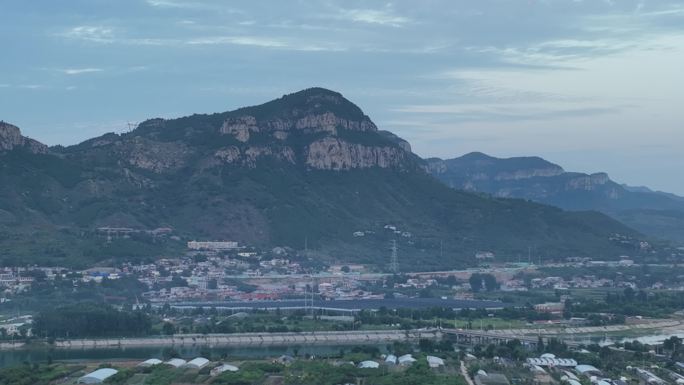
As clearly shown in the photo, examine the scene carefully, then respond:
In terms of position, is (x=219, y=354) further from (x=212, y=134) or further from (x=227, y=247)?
(x=212, y=134)

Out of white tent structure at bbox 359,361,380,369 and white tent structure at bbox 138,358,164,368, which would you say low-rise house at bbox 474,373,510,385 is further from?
white tent structure at bbox 138,358,164,368

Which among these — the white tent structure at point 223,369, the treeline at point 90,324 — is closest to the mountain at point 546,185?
the treeline at point 90,324

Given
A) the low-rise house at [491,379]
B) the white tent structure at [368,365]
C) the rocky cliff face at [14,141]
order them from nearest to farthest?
1. the low-rise house at [491,379]
2. the white tent structure at [368,365]
3. the rocky cliff face at [14,141]

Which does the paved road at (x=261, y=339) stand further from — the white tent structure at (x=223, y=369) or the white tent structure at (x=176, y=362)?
the white tent structure at (x=223, y=369)

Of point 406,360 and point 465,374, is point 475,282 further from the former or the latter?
point 465,374

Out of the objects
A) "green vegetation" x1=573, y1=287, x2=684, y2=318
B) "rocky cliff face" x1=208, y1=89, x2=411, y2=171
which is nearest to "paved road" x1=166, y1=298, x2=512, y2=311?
"green vegetation" x1=573, y1=287, x2=684, y2=318

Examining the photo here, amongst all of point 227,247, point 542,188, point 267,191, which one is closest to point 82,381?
point 227,247

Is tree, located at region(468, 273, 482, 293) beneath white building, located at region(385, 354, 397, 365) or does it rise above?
above

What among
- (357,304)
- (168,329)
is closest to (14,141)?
(357,304)
